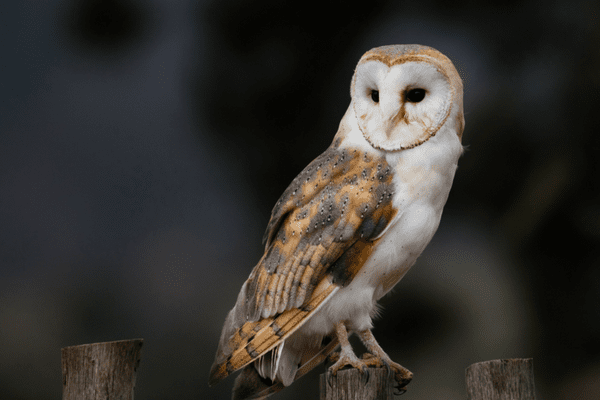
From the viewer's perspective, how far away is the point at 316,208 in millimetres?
1116

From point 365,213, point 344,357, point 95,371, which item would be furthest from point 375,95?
point 95,371

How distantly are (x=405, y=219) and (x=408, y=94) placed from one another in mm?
246

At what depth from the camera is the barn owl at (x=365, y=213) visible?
3.50ft

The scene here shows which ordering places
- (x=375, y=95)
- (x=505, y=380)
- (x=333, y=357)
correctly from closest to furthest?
(x=505, y=380) < (x=375, y=95) < (x=333, y=357)

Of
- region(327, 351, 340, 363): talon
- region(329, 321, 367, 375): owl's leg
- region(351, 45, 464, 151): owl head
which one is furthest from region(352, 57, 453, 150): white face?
region(327, 351, 340, 363): talon

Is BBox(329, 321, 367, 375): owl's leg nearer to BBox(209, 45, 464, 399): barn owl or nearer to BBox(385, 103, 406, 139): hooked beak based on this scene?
BBox(209, 45, 464, 399): barn owl

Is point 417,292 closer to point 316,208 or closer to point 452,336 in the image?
point 452,336

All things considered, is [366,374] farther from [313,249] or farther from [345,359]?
[313,249]

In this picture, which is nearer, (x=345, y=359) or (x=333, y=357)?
(x=345, y=359)

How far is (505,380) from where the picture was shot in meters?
1.00

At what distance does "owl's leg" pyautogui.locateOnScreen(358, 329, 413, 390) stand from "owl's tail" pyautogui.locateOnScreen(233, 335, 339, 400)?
0.11 metres

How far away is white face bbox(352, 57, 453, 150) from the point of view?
3.45 ft

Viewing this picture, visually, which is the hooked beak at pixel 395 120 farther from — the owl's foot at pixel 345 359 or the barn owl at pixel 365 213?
the owl's foot at pixel 345 359

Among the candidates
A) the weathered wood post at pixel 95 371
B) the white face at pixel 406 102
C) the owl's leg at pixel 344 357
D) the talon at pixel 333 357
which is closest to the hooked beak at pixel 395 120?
the white face at pixel 406 102
